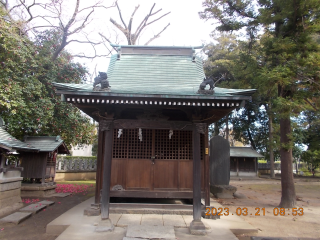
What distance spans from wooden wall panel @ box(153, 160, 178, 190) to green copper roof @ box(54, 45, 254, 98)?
2616 mm

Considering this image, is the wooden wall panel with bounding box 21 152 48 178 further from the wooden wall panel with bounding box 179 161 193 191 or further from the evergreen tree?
the evergreen tree

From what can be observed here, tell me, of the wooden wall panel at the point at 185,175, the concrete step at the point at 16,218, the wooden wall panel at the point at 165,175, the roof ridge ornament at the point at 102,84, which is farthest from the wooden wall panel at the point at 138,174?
the concrete step at the point at 16,218

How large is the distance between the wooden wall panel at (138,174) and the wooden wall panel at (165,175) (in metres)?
0.25

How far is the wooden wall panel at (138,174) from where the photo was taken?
7500 mm

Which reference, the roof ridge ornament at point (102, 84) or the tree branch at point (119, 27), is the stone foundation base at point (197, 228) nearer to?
the roof ridge ornament at point (102, 84)

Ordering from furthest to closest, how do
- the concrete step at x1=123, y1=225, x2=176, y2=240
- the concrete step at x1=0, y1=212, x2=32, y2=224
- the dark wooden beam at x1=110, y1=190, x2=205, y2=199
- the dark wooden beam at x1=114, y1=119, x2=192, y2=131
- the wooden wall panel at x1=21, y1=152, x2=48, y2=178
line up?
the wooden wall panel at x1=21, y1=152, x2=48, y2=178 → the dark wooden beam at x1=110, y1=190, x2=205, y2=199 → the concrete step at x1=0, y1=212, x2=32, y2=224 → the dark wooden beam at x1=114, y1=119, x2=192, y2=131 → the concrete step at x1=123, y1=225, x2=176, y2=240

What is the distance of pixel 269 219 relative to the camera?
755 cm

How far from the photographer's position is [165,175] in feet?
24.9

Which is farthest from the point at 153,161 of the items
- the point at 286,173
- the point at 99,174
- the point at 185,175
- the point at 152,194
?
the point at 286,173

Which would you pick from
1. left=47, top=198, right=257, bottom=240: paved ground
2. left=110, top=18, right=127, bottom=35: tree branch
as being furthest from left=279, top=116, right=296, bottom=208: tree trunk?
left=110, top=18, right=127, bottom=35: tree branch

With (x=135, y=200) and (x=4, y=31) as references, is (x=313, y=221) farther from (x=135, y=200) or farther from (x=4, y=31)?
(x=4, y=31)

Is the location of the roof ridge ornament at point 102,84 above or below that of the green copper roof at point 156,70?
below

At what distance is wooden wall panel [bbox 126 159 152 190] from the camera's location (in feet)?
24.6

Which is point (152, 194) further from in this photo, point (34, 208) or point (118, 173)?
point (34, 208)
